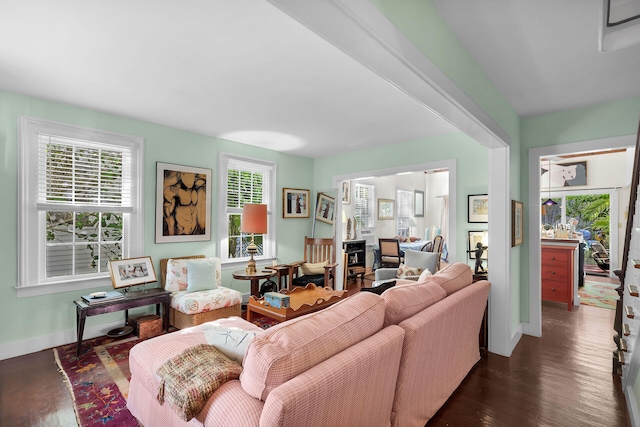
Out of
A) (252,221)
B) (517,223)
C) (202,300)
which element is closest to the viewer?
(517,223)

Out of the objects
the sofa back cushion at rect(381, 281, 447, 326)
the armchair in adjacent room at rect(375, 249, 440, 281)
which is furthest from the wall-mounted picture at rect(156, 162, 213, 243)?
the sofa back cushion at rect(381, 281, 447, 326)

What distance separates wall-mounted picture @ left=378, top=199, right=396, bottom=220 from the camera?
752 cm

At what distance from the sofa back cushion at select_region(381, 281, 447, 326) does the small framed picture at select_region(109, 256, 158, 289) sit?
283 centimetres

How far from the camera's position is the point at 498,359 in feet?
9.47

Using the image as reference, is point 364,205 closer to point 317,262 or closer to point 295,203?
point 295,203

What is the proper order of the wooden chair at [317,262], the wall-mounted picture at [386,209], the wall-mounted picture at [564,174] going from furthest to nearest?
the wall-mounted picture at [386,209] < the wall-mounted picture at [564,174] < the wooden chair at [317,262]

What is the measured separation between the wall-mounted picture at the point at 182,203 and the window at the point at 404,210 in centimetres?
527

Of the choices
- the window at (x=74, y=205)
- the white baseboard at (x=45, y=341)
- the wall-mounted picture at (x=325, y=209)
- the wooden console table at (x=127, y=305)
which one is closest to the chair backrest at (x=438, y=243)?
the wall-mounted picture at (x=325, y=209)

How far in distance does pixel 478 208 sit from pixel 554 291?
6.65 feet

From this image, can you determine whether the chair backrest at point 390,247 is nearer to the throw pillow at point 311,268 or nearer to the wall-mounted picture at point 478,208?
the throw pillow at point 311,268

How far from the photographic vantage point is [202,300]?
11.0 feet

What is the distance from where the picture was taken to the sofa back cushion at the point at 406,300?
171 cm

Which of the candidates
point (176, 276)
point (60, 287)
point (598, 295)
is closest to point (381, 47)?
point (176, 276)

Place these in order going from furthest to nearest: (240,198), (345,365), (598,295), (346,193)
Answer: (346,193) < (598,295) < (240,198) < (345,365)
